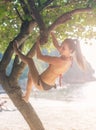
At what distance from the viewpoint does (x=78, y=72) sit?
159m

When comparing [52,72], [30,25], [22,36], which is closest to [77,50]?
[52,72]

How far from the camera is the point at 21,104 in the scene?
11.3 m

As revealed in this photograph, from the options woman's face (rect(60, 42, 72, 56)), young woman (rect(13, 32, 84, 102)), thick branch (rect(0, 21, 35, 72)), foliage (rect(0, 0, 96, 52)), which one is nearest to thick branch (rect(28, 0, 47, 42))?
young woman (rect(13, 32, 84, 102))

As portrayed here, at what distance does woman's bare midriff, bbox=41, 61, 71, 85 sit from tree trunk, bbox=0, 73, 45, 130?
2.41 m

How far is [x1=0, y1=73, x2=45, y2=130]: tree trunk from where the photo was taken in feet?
37.3

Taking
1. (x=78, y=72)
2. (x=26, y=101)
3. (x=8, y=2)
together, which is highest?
(x=8, y=2)

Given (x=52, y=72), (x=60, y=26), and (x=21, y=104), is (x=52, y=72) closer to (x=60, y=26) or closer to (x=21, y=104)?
(x=21, y=104)

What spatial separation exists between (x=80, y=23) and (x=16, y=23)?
2748 millimetres

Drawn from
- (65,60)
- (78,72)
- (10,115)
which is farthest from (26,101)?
(78,72)

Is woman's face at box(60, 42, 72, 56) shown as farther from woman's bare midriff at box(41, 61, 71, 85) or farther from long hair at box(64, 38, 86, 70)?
woman's bare midriff at box(41, 61, 71, 85)

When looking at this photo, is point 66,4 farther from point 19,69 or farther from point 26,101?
point 26,101

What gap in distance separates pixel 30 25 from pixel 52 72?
107 inches

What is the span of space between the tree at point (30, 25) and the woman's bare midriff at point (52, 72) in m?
0.79

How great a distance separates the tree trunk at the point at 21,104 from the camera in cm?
1136
